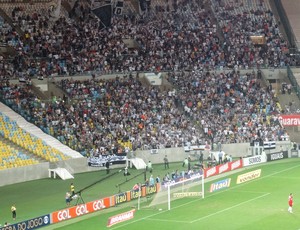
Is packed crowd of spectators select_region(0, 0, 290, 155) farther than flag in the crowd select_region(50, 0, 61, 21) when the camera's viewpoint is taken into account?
No

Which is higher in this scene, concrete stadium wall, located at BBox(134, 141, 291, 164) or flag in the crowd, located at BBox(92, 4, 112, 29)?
flag in the crowd, located at BBox(92, 4, 112, 29)

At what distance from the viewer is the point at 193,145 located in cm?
5897

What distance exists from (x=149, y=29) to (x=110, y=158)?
58.2 ft

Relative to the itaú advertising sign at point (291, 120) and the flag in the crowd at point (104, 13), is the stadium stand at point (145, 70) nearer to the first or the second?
the itaú advertising sign at point (291, 120)

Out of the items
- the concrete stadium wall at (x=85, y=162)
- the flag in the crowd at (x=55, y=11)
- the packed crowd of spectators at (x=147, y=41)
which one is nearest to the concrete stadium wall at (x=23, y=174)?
the concrete stadium wall at (x=85, y=162)

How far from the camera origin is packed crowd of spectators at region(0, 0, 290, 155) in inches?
2229

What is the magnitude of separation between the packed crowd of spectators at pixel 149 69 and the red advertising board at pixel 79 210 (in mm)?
15591

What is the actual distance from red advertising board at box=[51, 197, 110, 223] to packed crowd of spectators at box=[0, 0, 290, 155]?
1559cm

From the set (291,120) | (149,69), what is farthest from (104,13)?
(291,120)

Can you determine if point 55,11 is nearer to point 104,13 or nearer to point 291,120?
point 104,13

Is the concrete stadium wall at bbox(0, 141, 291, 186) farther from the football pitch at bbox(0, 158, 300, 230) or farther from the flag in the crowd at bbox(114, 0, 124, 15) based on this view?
the flag in the crowd at bbox(114, 0, 124, 15)

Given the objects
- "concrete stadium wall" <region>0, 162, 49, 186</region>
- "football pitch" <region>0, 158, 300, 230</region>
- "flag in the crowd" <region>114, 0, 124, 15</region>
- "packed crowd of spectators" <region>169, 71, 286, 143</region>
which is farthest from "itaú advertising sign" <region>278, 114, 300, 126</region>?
"concrete stadium wall" <region>0, 162, 49, 186</region>

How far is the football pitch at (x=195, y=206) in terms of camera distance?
37.2 metres

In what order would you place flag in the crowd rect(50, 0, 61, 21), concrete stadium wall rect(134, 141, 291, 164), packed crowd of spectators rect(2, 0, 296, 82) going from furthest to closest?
1. flag in the crowd rect(50, 0, 61, 21)
2. packed crowd of spectators rect(2, 0, 296, 82)
3. concrete stadium wall rect(134, 141, 291, 164)
